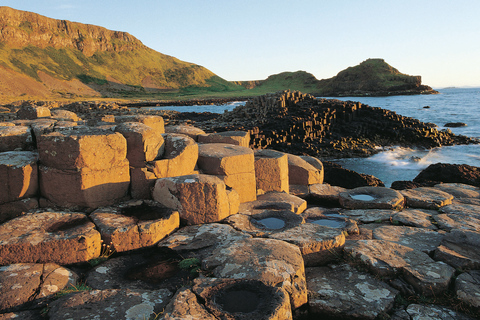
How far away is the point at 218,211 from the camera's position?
5.45 m

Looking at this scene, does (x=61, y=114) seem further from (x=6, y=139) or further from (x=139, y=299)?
(x=139, y=299)

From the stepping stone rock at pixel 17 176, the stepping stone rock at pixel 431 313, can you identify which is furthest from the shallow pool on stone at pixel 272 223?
the stepping stone rock at pixel 17 176

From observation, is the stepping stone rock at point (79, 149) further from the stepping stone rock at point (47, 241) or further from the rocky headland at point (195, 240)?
the stepping stone rock at point (47, 241)

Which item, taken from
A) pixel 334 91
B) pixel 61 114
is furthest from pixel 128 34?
pixel 61 114

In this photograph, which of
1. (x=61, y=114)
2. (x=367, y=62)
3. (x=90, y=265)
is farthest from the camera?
(x=367, y=62)

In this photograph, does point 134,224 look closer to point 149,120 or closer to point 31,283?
point 31,283

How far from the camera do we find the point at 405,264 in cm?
427

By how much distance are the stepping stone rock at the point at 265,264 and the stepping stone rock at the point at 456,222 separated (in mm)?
3634

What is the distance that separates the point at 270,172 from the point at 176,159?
103 inches

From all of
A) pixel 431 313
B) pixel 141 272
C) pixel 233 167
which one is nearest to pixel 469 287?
pixel 431 313

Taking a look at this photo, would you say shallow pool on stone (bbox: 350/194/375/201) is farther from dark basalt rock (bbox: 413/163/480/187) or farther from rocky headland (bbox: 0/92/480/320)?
dark basalt rock (bbox: 413/163/480/187)

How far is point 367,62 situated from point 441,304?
131 m

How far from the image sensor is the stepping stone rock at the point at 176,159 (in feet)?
19.3

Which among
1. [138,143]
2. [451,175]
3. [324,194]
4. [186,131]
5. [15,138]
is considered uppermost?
[15,138]
